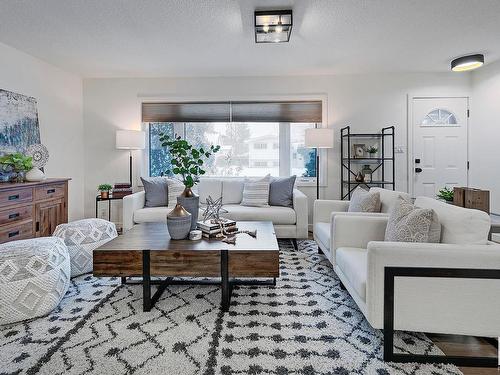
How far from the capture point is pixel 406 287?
1582mm

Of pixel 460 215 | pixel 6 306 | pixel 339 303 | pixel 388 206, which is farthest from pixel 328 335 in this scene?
pixel 6 306

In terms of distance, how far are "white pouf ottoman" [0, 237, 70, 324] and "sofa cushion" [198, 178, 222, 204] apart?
234 centimetres

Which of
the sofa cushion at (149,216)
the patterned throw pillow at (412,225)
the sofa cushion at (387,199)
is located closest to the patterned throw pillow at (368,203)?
the sofa cushion at (387,199)

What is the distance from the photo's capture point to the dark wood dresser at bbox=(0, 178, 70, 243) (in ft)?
9.64

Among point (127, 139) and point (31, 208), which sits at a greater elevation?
point (127, 139)

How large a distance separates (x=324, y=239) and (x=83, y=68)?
13.3 feet

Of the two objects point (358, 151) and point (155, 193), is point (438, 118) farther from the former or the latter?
point (155, 193)

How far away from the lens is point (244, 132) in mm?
4969

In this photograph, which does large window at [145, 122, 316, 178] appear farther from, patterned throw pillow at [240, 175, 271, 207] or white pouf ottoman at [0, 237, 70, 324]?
white pouf ottoman at [0, 237, 70, 324]

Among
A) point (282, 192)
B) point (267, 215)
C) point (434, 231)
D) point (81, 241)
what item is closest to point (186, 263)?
point (81, 241)

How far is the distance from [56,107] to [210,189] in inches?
97.2

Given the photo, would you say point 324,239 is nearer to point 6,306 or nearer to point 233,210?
point 233,210

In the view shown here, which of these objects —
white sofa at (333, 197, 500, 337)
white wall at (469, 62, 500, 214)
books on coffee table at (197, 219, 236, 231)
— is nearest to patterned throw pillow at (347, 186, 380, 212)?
white sofa at (333, 197, 500, 337)

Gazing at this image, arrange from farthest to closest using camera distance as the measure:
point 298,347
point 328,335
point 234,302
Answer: point 234,302, point 328,335, point 298,347
